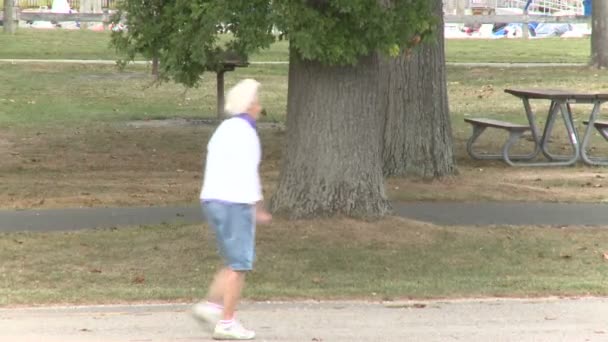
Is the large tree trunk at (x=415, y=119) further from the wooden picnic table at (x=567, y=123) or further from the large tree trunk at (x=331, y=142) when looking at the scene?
the large tree trunk at (x=331, y=142)

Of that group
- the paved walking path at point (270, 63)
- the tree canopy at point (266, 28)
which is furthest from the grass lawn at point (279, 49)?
the tree canopy at point (266, 28)

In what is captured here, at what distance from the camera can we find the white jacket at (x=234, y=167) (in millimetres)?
6500

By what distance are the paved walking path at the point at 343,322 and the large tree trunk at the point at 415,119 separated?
15.7ft

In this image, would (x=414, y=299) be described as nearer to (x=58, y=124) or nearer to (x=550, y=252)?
(x=550, y=252)

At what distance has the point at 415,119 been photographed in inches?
493

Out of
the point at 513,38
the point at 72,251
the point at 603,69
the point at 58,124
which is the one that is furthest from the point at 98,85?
the point at 513,38

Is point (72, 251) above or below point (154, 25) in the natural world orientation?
below

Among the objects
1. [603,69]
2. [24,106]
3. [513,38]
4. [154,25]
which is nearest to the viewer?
[154,25]

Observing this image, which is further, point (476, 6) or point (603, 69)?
point (476, 6)

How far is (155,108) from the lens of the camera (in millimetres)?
20344

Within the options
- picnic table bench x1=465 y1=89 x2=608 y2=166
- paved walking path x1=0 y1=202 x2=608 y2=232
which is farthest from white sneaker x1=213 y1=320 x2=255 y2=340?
picnic table bench x1=465 y1=89 x2=608 y2=166

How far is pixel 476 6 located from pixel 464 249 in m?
43.8

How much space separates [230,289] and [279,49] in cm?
2807

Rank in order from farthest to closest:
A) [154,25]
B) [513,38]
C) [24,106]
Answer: [513,38] < [24,106] < [154,25]
